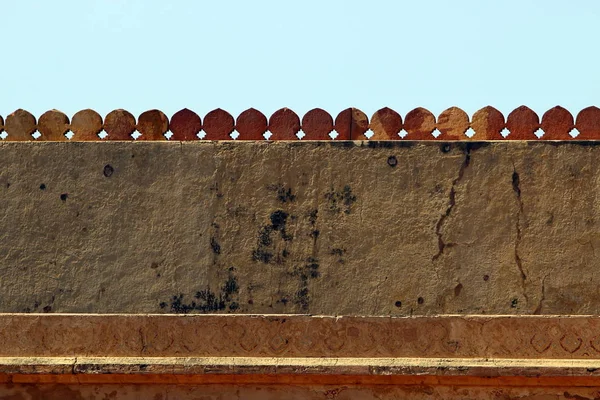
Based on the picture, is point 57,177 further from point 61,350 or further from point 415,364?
point 415,364

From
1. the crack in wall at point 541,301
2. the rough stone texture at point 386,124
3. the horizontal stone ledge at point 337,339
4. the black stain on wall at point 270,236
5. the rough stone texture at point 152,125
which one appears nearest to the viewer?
the horizontal stone ledge at point 337,339

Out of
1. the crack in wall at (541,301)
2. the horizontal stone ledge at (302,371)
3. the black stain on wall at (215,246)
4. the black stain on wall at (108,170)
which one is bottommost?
the horizontal stone ledge at (302,371)

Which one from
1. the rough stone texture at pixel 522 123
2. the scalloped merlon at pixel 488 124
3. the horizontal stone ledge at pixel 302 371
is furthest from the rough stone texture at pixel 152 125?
the rough stone texture at pixel 522 123

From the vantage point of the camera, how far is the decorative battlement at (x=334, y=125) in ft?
22.1

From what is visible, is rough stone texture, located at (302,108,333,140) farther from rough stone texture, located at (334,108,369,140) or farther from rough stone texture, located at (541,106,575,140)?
rough stone texture, located at (541,106,575,140)

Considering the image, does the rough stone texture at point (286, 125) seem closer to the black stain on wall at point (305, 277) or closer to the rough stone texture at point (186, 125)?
the rough stone texture at point (186, 125)

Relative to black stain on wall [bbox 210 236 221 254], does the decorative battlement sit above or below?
above

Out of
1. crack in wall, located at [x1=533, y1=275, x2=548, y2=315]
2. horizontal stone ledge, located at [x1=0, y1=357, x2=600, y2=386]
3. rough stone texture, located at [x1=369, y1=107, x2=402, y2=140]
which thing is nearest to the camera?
horizontal stone ledge, located at [x1=0, y1=357, x2=600, y2=386]

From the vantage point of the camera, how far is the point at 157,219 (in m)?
6.77

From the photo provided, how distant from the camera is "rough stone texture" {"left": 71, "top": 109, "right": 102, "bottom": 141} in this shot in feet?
22.7

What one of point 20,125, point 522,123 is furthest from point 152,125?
point 522,123

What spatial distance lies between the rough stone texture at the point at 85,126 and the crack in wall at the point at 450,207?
1805 millimetres

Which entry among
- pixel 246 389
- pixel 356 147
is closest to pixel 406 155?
pixel 356 147

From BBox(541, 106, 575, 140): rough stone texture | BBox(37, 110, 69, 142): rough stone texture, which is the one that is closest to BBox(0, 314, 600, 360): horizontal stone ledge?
BBox(541, 106, 575, 140): rough stone texture
